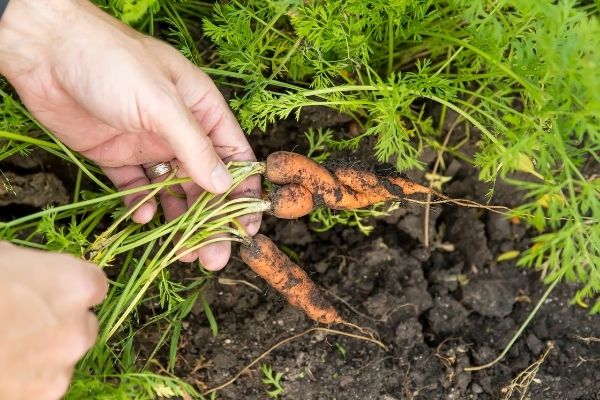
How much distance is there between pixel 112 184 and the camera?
2.32 m

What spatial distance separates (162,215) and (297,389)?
79 centimetres

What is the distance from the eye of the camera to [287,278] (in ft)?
7.29

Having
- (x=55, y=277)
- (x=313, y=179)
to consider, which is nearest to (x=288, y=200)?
(x=313, y=179)

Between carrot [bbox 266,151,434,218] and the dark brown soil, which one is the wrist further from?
the dark brown soil

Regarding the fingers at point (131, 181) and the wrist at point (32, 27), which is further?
the fingers at point (131, 181)

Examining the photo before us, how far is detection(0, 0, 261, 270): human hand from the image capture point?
1760 mm

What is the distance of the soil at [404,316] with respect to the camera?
7.75ft

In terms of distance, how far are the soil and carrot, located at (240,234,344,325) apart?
0.12 m

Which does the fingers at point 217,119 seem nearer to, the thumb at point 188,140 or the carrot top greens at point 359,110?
the carrot top greens at point 359,110

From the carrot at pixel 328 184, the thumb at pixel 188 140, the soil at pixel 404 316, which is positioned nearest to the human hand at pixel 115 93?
the thumb at pixel 188 140

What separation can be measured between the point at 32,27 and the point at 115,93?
0.34 m

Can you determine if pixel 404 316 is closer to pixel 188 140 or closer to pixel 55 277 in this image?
pixel 188 140

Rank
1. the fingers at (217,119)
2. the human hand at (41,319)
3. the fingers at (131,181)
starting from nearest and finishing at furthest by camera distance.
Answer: the human hand at (41,319), the fingers at (217,119), the fingers at (131,181)

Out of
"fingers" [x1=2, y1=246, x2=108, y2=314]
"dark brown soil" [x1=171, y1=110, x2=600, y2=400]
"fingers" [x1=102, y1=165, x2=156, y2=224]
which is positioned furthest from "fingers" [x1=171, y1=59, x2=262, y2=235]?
"fingers" [x1=2, y1=246, x2=108, y2=314]
